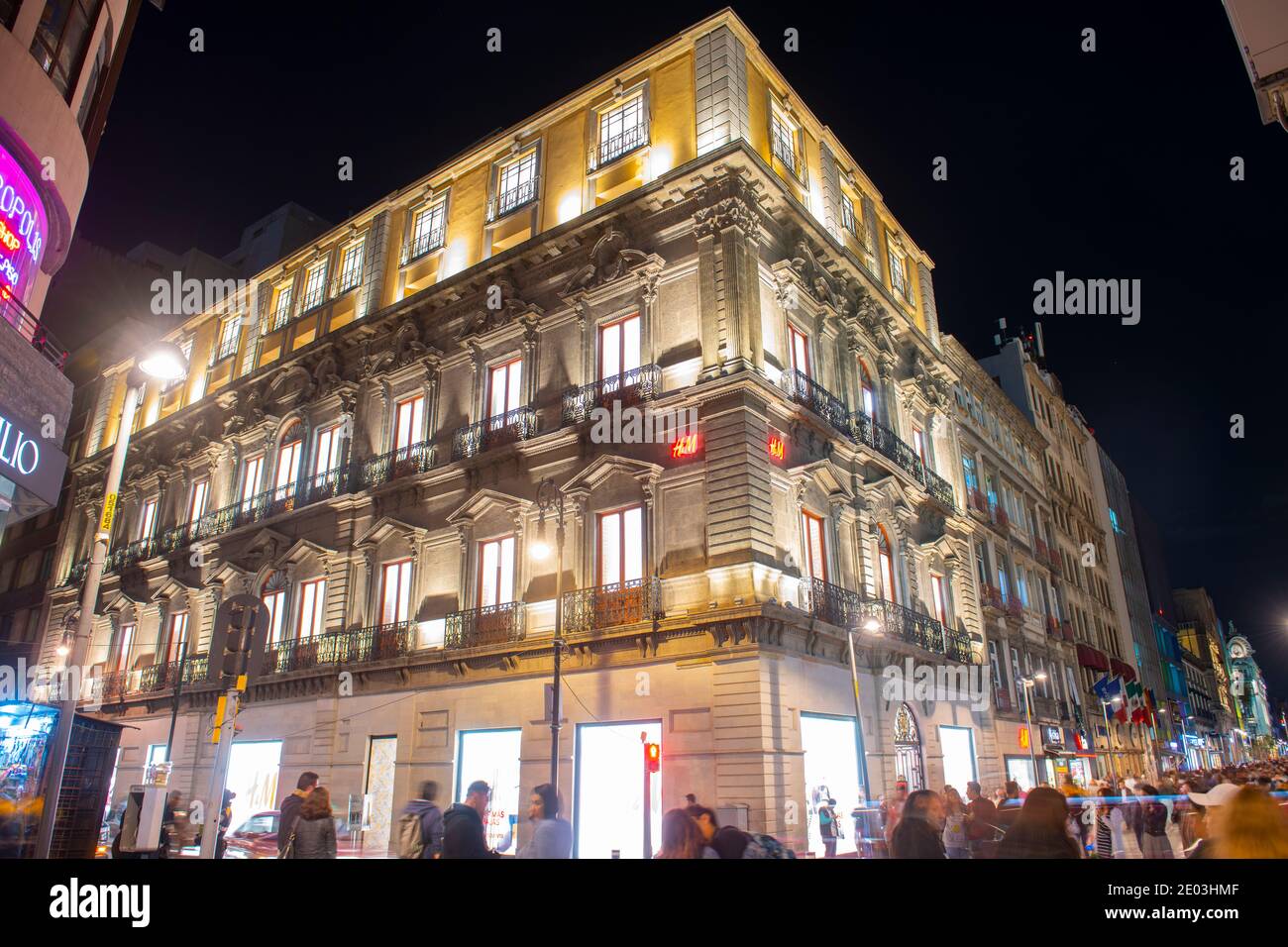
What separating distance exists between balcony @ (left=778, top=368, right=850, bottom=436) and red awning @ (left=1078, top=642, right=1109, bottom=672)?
93.3ft

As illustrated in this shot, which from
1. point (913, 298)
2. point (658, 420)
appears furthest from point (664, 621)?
point (913, 298)

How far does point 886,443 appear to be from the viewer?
25453mm

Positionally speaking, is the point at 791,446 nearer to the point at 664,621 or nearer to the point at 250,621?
the point at 664,621

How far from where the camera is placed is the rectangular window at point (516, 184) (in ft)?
83.8

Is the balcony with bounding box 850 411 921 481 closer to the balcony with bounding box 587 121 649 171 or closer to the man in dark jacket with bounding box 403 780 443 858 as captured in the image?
the balcony with bounding box 587 121 649 171

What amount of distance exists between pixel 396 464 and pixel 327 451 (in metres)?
4.64

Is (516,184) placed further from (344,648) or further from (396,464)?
(344,648)

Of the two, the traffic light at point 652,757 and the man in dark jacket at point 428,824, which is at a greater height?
the traffic light at point 652,757

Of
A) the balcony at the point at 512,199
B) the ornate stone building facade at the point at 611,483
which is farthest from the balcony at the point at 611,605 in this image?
the balcony at the point at 512,199

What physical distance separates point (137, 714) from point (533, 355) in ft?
71.1

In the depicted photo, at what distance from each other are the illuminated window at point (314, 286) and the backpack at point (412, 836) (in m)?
26.8

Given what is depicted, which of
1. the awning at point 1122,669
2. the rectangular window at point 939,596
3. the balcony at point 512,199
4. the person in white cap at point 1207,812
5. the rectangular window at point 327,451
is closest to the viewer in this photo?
the person in white cap at point 1207,812

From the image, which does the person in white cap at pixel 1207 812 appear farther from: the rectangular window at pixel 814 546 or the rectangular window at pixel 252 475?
the rectangular window at pixel 252 475

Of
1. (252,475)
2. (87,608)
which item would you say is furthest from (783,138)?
(252,475)
